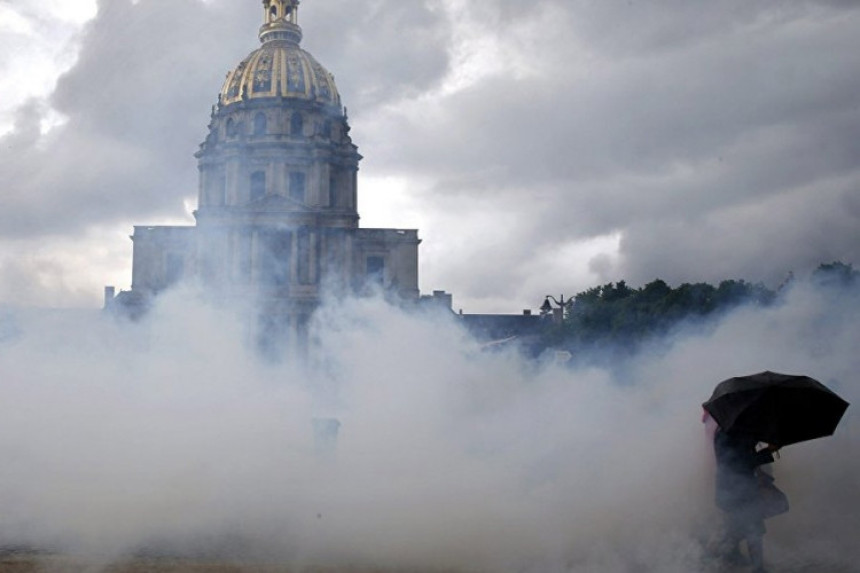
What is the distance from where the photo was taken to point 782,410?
1091 centimetres

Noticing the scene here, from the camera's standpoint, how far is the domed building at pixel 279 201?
69062 millimetres

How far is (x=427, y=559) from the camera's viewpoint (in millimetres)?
11562

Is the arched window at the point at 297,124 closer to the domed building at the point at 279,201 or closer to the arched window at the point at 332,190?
the domed building at the point at 279,201

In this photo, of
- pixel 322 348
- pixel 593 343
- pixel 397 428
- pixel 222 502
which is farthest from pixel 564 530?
pixel 593 343

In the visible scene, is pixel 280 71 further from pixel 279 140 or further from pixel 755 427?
pixel 755 427

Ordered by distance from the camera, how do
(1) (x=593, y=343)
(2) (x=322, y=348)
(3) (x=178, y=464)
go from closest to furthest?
(3) (x=178, y=464), (2) (x=322, y=348), (1) (x=593, y=343)

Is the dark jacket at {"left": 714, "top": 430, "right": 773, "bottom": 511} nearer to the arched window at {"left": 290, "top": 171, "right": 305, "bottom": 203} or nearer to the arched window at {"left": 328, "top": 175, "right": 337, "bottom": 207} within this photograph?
the arched window at {"left": 290, "top": 171, "right": 305, "bottom": 203}

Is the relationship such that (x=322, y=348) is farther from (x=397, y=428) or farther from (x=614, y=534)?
(x=614, y=534)

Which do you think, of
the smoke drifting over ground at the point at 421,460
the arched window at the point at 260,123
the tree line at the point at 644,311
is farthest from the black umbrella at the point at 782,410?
the arched window at the point at 260,123

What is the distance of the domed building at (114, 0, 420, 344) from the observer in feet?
227

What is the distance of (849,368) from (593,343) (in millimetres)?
19810

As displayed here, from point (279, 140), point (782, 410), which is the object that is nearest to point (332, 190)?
point (279, 140)

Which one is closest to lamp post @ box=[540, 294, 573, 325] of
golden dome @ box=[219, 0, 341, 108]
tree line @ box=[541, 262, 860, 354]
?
tree line @ box=[541, 262, 860, 354]

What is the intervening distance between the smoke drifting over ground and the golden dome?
189 feet
